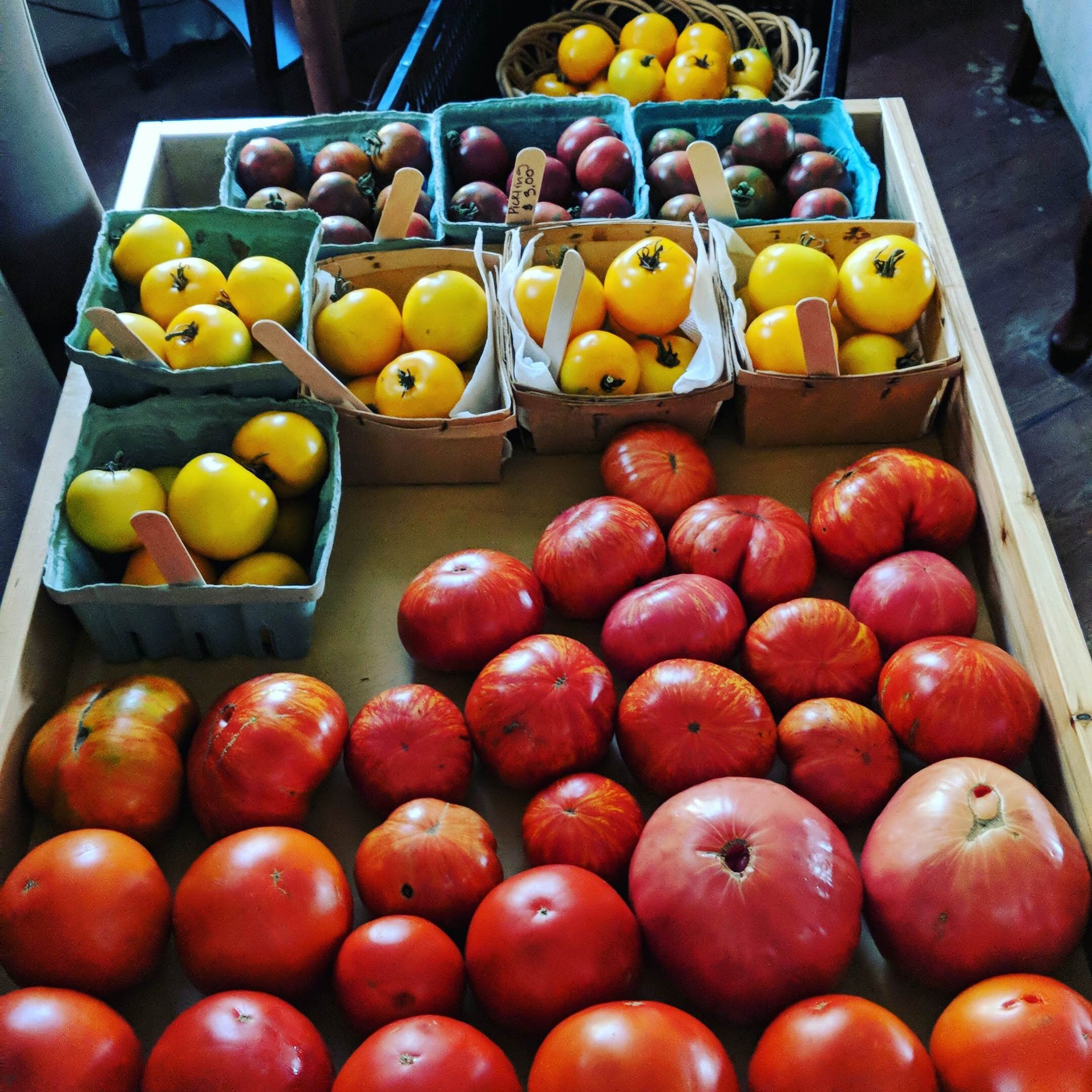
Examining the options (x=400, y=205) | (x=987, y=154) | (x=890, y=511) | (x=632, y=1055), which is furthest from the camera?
(x=987, y=154)

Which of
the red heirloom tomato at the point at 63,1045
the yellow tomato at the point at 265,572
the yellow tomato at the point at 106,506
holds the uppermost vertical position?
the yellow tomato at the point at 106,506

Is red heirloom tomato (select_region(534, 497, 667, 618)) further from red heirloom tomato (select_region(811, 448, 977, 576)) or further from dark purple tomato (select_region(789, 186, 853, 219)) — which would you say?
dark purple tomato (select_region(789, 186, 853, 219))

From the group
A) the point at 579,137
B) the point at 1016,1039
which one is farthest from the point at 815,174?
the point at 1016,1039

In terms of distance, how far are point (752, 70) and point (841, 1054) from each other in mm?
1671

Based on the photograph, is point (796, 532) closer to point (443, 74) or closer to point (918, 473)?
point (918, 473)

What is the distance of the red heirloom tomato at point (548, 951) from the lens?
75 cm

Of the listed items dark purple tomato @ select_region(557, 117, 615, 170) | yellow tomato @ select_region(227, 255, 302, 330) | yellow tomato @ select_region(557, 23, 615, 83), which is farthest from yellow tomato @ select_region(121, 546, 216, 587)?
yellow tomato @ select_region(557, 23, 615, 83)

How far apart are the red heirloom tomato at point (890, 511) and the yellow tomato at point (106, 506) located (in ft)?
2.38

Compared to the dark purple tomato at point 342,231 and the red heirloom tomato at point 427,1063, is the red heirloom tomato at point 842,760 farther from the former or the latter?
the dark purple tomato at point 342,231

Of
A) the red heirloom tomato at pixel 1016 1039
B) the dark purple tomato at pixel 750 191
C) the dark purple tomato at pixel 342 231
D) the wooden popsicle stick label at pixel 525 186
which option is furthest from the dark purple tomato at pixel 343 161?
the red heirloom tomato at pixel 1016 1039

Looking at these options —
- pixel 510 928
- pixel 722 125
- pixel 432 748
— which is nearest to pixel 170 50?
pixel 722 125

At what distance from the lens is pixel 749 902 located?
759 millimetres

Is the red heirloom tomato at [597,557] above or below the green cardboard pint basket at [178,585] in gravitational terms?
below

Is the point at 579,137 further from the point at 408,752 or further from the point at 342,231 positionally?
the point at 408,752
